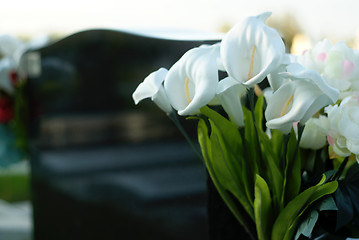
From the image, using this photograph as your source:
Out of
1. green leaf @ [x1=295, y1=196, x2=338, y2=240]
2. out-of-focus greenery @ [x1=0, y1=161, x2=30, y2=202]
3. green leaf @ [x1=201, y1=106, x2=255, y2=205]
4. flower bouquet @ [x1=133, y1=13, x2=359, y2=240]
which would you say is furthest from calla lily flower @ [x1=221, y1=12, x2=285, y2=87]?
out-of-focus greenery @ [x1=0, y1=161, x2=30, y2=202]

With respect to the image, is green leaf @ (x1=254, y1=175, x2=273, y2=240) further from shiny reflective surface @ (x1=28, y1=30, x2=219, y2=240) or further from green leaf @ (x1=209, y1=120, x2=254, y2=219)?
shiny reflective surface @ (x1=28, y1=30, x2=219, y2=240)

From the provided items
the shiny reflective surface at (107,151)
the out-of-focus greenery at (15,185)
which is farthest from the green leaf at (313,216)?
the out-of-focus greenery at (15,185)

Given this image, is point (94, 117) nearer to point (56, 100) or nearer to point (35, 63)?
point (56, 100)

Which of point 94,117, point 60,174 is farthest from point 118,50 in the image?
point 60,174

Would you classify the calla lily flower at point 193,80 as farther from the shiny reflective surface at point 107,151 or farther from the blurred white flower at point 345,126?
the shiny reflective surface at point 107,151

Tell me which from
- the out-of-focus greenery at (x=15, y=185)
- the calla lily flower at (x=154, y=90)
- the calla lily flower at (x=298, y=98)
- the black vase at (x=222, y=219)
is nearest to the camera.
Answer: the calla lily flower at (x=298, y=98)

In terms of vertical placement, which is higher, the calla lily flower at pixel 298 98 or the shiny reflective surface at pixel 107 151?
the calla lily flower at pixel 298 98

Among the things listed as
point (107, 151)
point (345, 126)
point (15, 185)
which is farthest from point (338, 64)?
point (15, 185)
